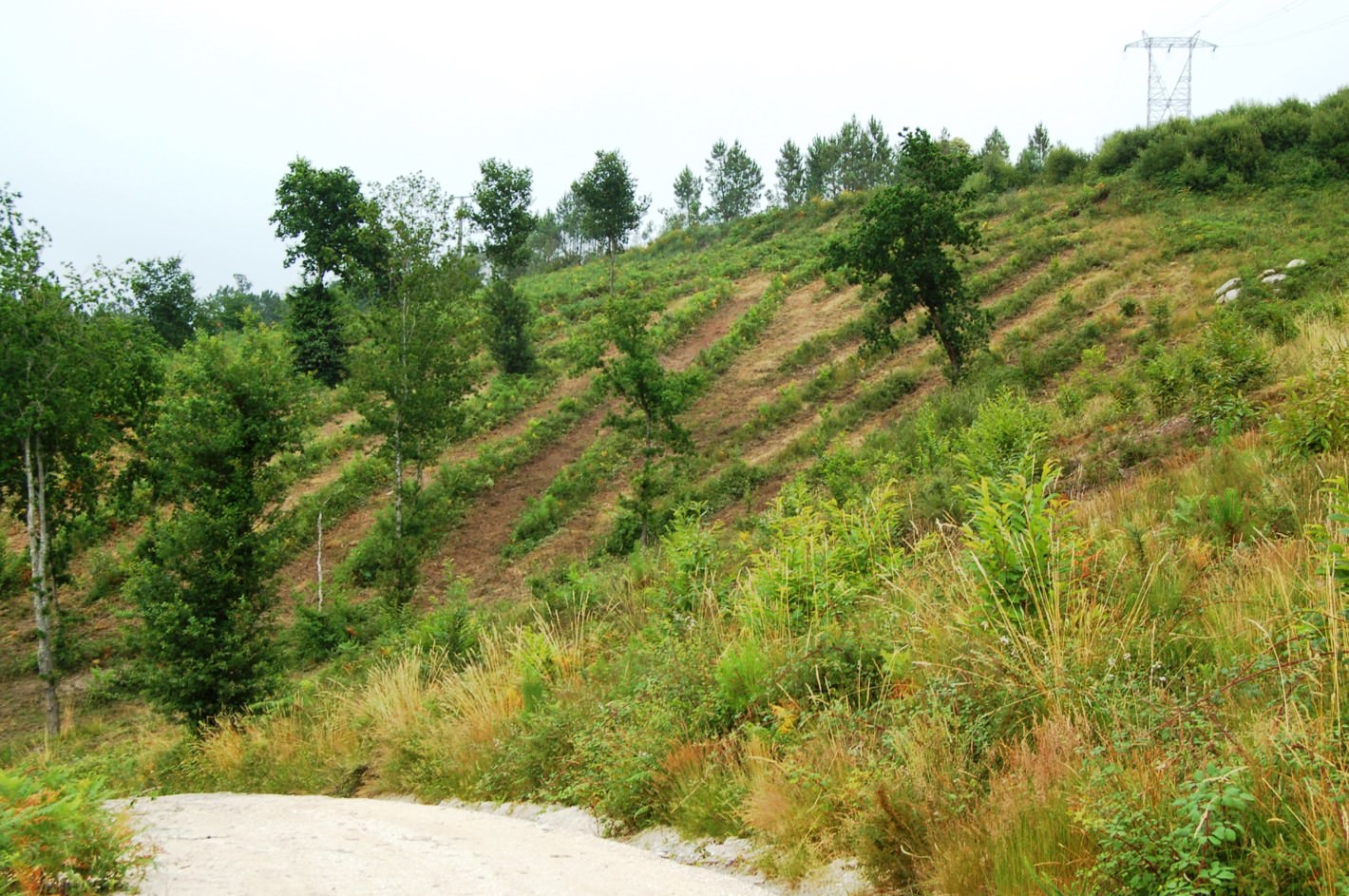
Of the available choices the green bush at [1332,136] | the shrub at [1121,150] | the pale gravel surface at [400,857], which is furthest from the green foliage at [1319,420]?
the shrub at [1121,150]

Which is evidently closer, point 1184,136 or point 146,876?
point 146,876

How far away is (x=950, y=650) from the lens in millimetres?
4895

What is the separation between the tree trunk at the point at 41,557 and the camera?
55.4 feet

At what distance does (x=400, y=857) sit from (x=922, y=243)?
1816 cm

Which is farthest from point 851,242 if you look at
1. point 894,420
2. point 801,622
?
point 801,622

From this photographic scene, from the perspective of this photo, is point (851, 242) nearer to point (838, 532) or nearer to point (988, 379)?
point (988, 379)

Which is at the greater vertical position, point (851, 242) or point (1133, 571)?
point (851, 242)

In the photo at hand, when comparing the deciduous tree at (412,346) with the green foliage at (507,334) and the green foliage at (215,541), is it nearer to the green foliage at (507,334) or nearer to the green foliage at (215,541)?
the green foliage at (215,541)

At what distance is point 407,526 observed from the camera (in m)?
20.0

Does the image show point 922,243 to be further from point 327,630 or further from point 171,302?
point 171,302

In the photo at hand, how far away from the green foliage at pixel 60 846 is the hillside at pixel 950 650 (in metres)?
2.60

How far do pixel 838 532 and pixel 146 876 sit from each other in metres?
5.67

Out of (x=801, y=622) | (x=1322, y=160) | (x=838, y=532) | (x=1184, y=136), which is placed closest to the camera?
(x=801, y=622)

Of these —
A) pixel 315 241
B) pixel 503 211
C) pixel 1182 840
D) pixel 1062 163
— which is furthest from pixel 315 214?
pixel 1182 840
